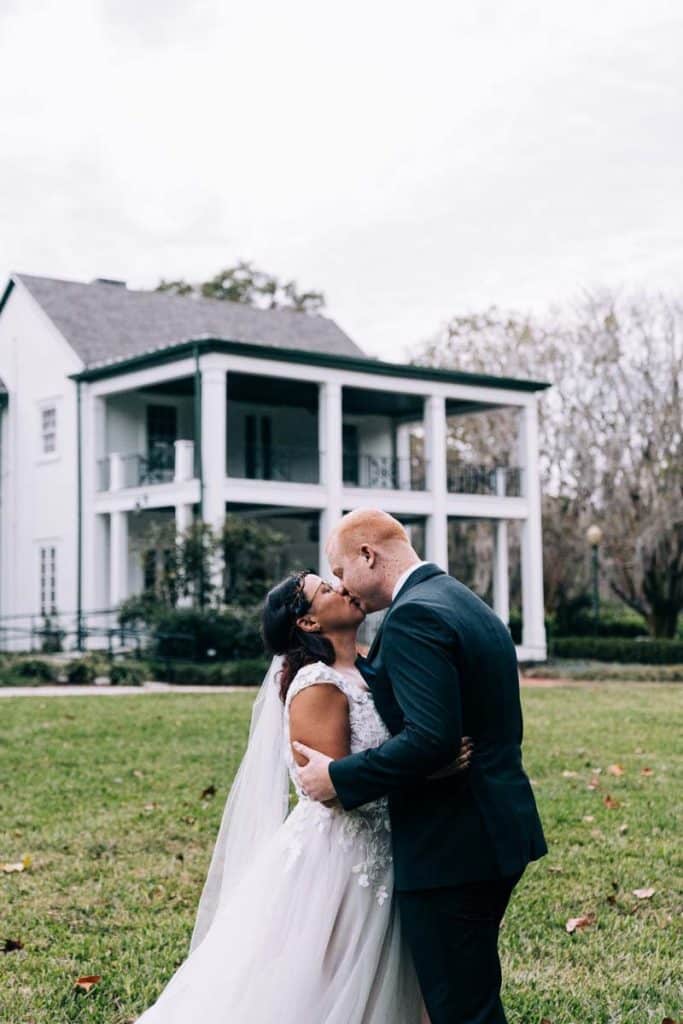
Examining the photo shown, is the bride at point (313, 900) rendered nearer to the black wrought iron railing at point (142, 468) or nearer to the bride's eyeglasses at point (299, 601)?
the bride's eyeglasses at point (299, 601)

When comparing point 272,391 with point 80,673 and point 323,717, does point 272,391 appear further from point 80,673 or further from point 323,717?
point 323,717

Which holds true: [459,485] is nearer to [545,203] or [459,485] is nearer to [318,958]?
[545,203]

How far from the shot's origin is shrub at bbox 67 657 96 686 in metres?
21.2

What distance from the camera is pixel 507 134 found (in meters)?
18.5

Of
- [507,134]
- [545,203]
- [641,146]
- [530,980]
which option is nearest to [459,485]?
[545,203]

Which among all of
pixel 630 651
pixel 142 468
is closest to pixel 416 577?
pixel 142 468

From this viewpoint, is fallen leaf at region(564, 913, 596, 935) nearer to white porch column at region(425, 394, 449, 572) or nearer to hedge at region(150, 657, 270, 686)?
hedge at region(150, 657, 270, 686)

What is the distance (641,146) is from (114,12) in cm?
1671

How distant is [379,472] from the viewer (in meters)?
31.8

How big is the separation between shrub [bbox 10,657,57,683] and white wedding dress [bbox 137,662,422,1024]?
17.7 meters

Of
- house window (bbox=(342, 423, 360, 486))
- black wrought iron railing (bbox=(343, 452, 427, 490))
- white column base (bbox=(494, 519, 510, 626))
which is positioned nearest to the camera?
white column base (bbox=(494, 519, 510, 626))

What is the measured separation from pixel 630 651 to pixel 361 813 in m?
26.6

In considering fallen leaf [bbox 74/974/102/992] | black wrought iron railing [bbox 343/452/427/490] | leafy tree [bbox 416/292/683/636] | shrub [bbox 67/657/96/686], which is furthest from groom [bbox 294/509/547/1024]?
leafy tree [bbox 416/292/683/636]

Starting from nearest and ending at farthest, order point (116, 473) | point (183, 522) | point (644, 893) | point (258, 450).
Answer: point (644, 893), point (183, 522), point (116, 473), point (258, 450)
